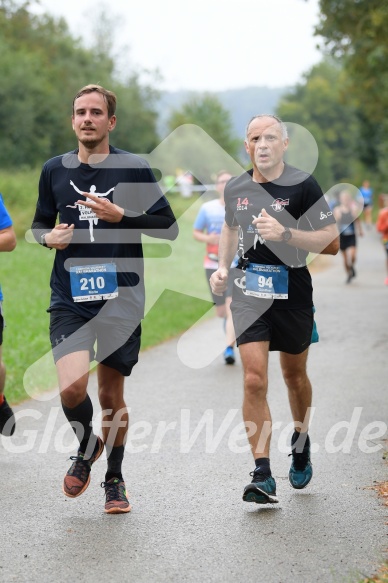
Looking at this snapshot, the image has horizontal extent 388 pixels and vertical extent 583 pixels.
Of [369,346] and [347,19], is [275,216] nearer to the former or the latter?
[369,346]

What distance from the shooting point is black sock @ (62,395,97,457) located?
5.66 meters

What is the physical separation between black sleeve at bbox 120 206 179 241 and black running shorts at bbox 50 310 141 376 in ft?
1.66

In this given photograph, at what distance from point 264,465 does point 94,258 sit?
1.51 m

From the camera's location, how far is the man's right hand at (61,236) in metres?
5.46

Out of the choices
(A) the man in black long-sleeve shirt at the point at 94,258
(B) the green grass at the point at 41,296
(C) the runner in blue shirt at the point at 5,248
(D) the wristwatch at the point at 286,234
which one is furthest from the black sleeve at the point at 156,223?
(B) the green grass at the point at 41,296

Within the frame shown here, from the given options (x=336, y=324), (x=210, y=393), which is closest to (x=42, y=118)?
(x=336, y=324)

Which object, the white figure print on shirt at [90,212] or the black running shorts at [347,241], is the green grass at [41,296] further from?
the white figure print on shirt at [90,212]

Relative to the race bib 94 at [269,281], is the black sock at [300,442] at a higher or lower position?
lower

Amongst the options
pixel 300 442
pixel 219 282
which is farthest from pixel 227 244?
pixel 300 442

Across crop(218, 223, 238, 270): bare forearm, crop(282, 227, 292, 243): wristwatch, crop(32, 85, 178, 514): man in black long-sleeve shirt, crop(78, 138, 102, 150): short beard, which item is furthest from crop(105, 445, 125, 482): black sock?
crop(78, 138, 102, 150): short beard

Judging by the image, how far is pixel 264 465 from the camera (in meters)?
5.81

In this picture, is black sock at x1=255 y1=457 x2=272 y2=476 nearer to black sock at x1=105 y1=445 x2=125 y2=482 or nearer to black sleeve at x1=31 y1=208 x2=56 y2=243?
black sock at x1=105 y1=445 x2=125 y2=482

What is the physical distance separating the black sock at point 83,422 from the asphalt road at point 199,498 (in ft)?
→ 1.19

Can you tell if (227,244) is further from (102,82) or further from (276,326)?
(102,82)
